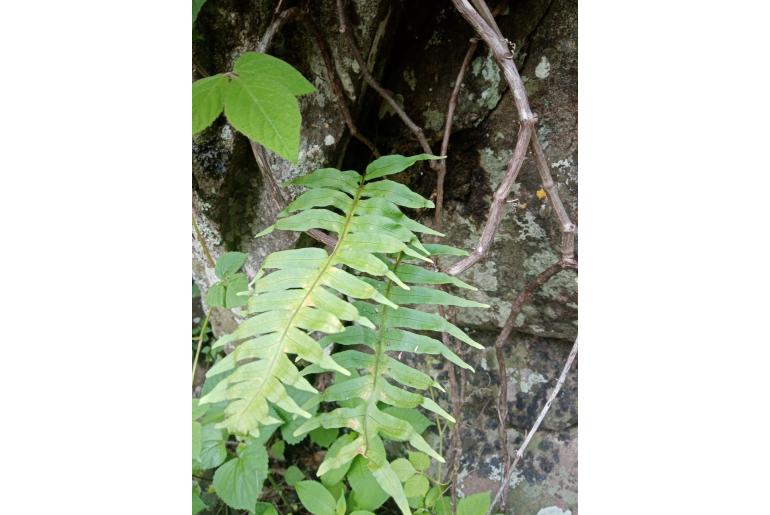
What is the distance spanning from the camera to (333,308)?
2.11 feet

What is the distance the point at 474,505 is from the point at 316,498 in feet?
0.85

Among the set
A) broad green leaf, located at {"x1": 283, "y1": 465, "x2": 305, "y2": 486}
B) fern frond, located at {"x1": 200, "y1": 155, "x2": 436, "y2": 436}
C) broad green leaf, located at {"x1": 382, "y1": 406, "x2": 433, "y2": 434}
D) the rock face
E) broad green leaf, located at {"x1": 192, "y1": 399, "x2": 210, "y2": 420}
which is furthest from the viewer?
broad green leaf, located at {"x1": 283, "y1": 465, "x2": 305, "y2": 486}

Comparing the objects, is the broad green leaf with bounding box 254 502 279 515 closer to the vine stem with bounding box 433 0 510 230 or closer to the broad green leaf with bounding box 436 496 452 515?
the broad green leaf with bounding box 436 496 452 515

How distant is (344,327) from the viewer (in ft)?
2.10

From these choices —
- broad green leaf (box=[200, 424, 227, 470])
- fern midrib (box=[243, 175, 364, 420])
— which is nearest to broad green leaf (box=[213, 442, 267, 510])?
broad green leaf (box=[200, 424, 227, 470])

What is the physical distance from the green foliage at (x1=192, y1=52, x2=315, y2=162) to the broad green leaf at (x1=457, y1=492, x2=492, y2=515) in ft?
2.03

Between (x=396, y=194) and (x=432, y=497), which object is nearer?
(x=396, y=194)

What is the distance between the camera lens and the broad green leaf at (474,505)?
3.16ft

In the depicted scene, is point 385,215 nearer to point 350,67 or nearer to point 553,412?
point 350,67

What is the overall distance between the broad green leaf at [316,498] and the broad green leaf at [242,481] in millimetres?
75

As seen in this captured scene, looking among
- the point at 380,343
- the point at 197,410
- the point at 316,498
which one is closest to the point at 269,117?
the point at 380,343

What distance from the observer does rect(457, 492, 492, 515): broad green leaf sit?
37.9 inches

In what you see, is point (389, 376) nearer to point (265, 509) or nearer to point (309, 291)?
point (309, 291)

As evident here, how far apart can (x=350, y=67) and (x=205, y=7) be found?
0.78 feet
